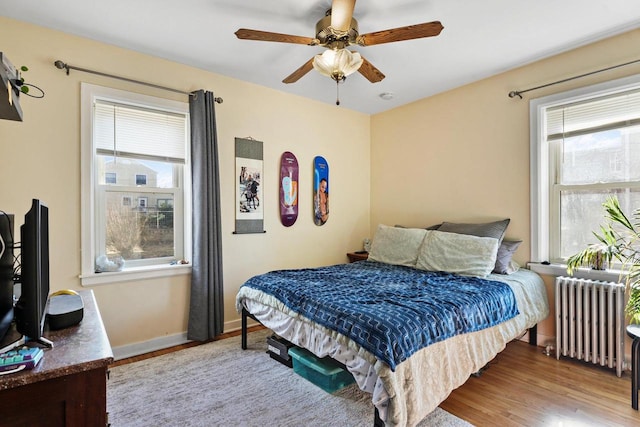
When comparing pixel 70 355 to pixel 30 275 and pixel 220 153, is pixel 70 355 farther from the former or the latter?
pixel 220 153

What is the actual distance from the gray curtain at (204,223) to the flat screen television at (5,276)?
177cm

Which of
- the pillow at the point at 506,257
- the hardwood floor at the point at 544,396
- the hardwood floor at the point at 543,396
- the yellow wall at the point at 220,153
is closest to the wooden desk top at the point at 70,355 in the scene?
the yellow wall at the point at 220,153

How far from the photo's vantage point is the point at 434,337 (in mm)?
1809

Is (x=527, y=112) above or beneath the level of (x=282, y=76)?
beneath

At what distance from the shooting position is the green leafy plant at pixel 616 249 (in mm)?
2336

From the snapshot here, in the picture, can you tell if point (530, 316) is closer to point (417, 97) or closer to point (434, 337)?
point (434, 337)

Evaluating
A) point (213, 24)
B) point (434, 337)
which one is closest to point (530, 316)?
point (434, 337)

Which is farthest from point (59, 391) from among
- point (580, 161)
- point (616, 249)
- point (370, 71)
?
point (580, 161)

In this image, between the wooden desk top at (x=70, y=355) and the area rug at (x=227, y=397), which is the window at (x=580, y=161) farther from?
the wooden desk top at (x=70, y=355)

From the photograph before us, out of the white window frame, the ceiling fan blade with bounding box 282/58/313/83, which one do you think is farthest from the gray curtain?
the white window frame

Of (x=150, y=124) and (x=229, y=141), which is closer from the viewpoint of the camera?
(x=150, y=124)

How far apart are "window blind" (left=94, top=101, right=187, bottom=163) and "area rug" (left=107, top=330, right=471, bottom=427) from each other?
180cm

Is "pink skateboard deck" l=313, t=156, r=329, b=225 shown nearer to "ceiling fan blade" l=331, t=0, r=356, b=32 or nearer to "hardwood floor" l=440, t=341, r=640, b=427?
"ceiling fan blade" l=331, t=0, r=356, b=32

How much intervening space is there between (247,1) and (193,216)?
184cm
